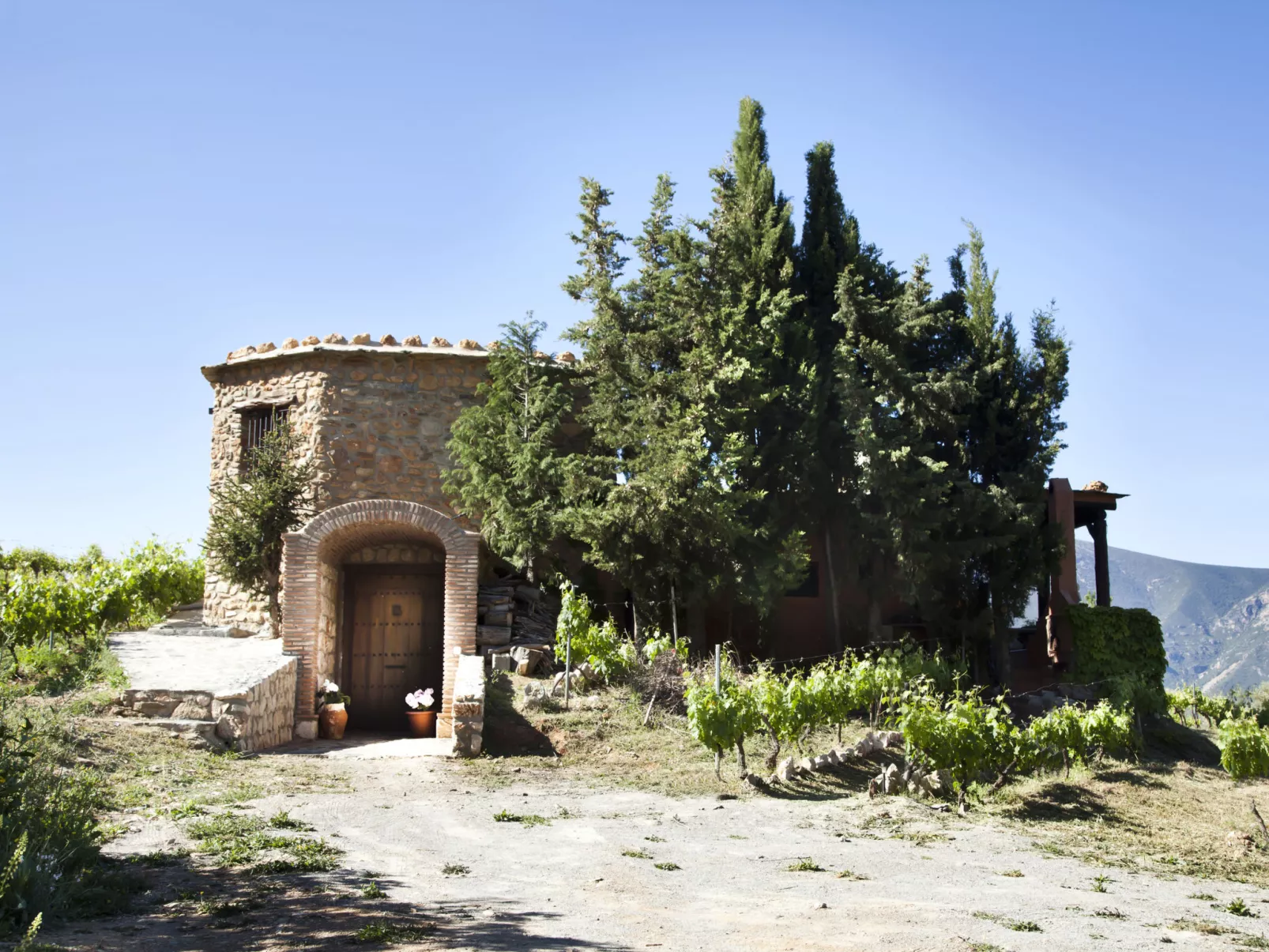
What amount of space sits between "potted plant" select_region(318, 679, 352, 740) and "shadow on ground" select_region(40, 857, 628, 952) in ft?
24.4

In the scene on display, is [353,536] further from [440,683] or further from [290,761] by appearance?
[290,761]

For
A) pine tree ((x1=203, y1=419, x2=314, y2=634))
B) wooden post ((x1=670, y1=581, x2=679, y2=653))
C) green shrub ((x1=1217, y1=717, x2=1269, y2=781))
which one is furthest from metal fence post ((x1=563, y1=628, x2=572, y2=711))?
green shrub ((x1=1217, y1=717, x2=1269, y2=781))

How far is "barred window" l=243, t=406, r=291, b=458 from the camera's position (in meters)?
17.5

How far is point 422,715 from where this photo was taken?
49.8 feet

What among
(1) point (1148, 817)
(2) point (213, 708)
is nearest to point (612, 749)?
(2) point (213, 708)

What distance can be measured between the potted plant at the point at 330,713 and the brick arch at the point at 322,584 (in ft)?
0.62

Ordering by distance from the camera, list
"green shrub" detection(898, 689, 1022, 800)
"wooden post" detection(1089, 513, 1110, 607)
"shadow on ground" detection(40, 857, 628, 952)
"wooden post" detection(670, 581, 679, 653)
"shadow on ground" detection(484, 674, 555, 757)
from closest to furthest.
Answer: "shadow on ground" detection(40, 857, 628, 952) < "green shrub" detection(898, 689, 1022, 800) < "shadow on ground" detection(484, 674, 555, 757) < "wooden post" detection(670, 581, 679, 653) < "wooden post" detection(1089, 513, 1110, 607)

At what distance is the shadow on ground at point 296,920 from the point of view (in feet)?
17.6

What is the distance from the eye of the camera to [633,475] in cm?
1541

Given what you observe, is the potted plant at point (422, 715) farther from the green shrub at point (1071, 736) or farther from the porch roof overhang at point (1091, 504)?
the porch roof overhang at point (1091, 504)

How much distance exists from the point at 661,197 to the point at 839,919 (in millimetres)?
12969

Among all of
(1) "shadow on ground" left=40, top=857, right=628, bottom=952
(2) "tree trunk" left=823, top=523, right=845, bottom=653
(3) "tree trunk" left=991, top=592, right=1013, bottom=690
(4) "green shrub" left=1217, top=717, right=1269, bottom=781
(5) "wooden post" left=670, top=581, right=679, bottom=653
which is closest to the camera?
(1) "shadow on ground" left=40, top=857, right=628, bottom=952

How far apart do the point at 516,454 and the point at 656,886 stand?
9.76 meters

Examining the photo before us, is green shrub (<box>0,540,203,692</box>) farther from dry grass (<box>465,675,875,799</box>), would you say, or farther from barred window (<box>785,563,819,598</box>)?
barred window (<box>785,563,819,598</box>)
